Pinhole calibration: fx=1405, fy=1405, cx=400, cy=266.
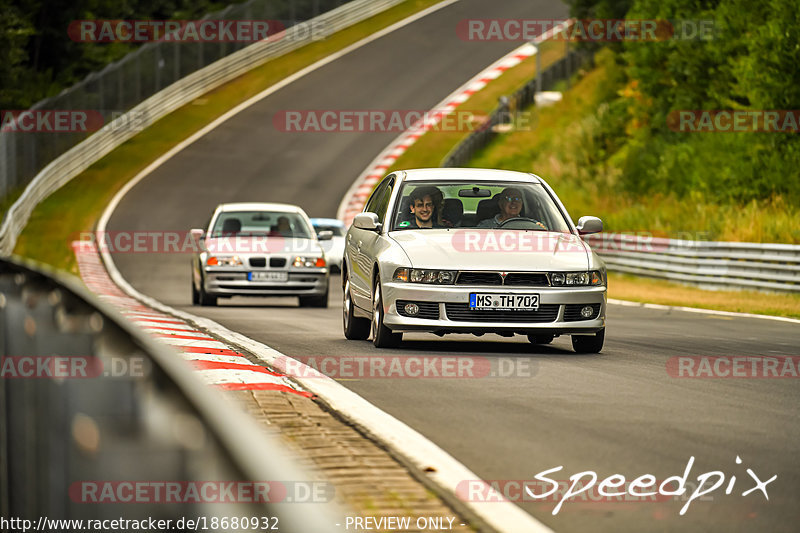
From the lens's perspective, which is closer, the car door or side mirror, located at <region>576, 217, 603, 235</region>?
side mirror, located at <region>576, 217, 603, 235</region>

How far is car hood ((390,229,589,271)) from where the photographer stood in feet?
39.5

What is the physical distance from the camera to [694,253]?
86.2 ft

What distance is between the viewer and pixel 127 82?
164ft

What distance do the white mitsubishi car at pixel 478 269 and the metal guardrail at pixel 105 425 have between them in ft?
15.3

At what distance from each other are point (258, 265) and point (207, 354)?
10216mm

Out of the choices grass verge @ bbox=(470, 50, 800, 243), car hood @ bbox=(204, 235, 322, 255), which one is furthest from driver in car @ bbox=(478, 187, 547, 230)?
grass verge @ bbox=(470, 50, 800, 243)

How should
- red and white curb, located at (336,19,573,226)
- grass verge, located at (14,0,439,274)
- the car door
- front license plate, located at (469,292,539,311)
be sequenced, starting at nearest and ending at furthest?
front license plate, located at (469,292,539,311), the car door, grass verge, located at (14,0,439,274), red and white curb, located at (336,19,573,226)

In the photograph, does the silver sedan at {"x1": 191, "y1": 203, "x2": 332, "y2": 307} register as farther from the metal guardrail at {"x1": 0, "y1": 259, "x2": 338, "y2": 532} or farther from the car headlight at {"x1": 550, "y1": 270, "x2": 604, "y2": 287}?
the metal guardrail at {"x1": 0, "y1": 259, "x2": 338, "y2": 532}

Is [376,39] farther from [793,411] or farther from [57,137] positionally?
[793,411]

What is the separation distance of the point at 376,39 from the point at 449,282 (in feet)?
166

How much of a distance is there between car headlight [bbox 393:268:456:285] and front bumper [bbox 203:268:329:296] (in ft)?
29.9

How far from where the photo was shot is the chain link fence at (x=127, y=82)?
41312mm

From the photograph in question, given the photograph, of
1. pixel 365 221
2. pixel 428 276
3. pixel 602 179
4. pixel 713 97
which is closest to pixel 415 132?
pixel 602 179

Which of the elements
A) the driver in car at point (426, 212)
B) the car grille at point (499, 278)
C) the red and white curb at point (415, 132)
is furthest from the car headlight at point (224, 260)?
the red and white curb at point (415, 132)
